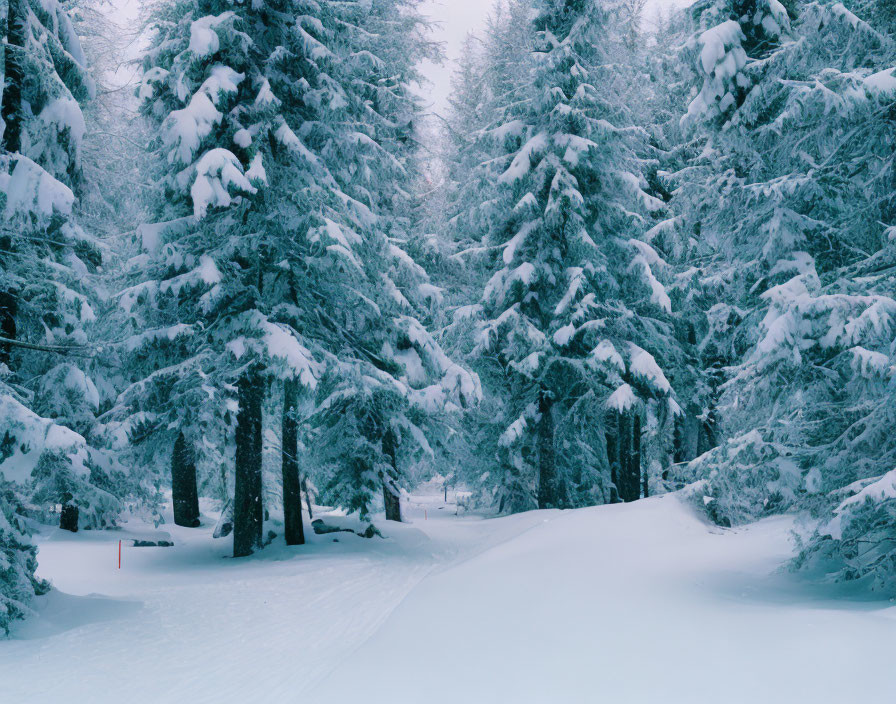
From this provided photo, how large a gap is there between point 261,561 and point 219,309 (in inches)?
200

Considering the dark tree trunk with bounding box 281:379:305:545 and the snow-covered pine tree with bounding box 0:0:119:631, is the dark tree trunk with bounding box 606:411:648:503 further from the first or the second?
the snow-covered pine tree with bounding box 0:0:119:631

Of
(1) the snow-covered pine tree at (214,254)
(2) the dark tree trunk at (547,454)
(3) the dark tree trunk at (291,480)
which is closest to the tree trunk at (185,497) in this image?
(3) the dark tree trunk at (291,480)

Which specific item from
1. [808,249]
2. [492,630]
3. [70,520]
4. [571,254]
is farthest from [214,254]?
[70,520]

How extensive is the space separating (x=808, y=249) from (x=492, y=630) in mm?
6883

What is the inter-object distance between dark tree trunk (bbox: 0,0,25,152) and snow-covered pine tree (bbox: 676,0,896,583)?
9690 mm

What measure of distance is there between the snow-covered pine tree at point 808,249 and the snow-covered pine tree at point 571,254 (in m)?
6.24

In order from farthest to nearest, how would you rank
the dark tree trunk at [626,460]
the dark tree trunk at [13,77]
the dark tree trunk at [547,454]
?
the dark tree trunk at [626,460]
the dark tree trunk at [547,454]
the dark tree trunk at [13,77]

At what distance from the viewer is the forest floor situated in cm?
562

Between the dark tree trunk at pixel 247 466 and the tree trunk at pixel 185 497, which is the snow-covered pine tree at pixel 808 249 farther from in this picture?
the tree trunk at pixel 185 497

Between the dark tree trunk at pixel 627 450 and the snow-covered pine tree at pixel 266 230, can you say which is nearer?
Result: the snow-covered pine tree at pixel 266 230

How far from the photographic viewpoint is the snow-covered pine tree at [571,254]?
57.5 ft

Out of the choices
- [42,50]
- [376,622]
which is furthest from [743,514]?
[42,50]

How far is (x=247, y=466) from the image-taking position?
45.0 feet

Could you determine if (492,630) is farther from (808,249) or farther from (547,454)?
(547,454)
